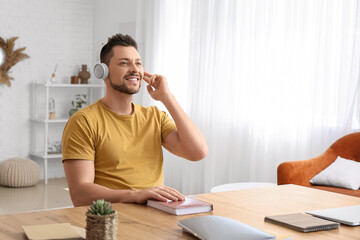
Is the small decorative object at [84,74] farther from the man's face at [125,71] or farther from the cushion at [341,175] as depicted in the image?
the man's face at [125,71]

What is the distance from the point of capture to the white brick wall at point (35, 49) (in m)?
6.46

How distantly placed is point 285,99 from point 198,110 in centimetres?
121

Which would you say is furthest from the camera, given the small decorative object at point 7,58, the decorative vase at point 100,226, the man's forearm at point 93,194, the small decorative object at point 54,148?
the small decorative object at point 54,148

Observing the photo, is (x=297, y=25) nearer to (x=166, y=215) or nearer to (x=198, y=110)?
(x=198, y=110)

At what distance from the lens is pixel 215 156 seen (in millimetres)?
5250

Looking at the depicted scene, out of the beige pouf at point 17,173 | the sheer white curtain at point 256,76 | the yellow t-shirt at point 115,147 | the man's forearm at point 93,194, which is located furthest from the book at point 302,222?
the beige pouf at point 17,173

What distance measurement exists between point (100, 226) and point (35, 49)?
5.82 meters

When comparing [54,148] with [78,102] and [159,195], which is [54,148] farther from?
[159,195]

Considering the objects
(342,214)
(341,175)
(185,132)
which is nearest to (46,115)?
(341,175)

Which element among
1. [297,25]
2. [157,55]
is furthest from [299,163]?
[157,55]

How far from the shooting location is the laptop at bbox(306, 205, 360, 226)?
5.10 ft

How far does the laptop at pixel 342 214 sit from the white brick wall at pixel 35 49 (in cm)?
545

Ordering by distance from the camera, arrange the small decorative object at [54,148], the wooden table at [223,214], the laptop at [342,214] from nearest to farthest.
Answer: the wooden table at [223,214] → the laptop at [342,214] → the small decorative object at [54,148]

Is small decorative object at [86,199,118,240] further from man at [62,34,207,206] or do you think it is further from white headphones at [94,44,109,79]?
white headphones at [94,44,109,79]
